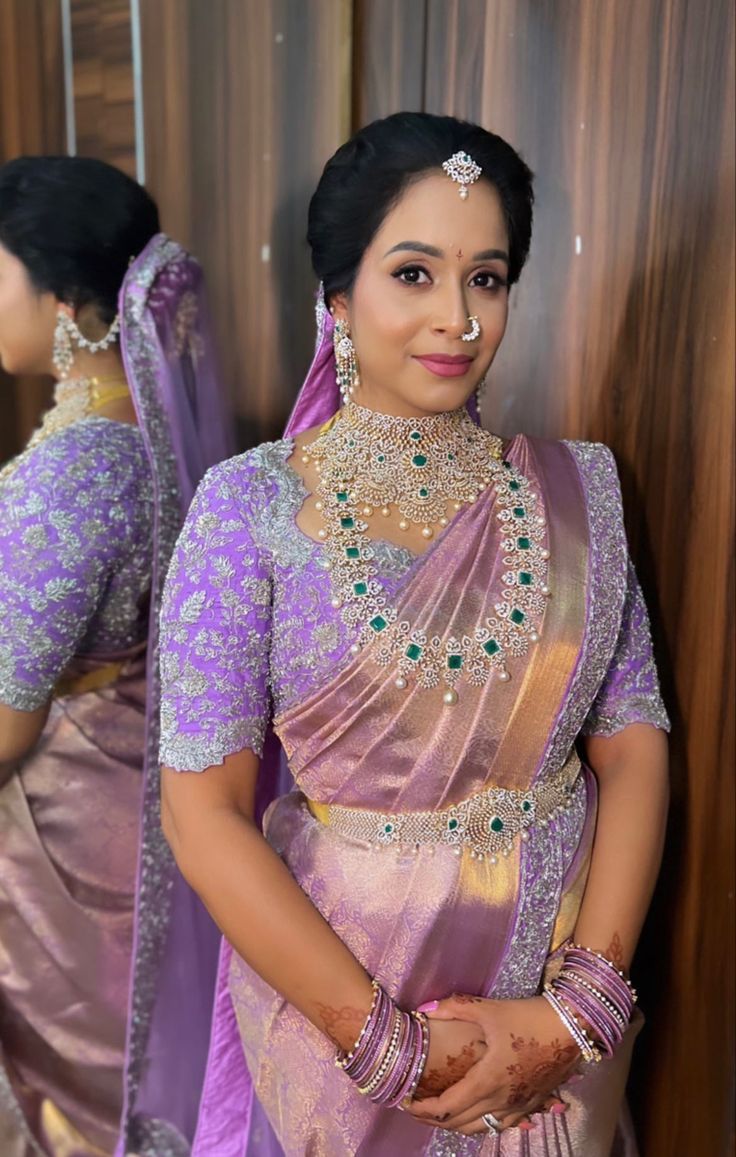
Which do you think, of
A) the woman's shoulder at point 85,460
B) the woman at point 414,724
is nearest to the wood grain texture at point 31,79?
the woman's shoulder at point 85,460

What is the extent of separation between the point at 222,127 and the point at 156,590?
2.96 feet

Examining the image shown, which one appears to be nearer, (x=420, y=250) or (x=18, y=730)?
(x=420, y=250)

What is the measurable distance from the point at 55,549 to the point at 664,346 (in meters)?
0.74

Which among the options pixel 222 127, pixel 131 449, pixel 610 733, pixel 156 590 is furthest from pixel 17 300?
pixel 610 733

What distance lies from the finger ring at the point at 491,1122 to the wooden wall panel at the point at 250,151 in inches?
46.9

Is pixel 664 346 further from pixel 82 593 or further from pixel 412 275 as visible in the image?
pixel 82 593

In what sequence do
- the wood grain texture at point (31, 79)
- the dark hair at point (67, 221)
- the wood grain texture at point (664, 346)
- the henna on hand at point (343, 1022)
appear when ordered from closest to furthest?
the henna on hand at point (343, 1022), the wood grain texture at point (664, 346), the dark hair at point (67, 221), the wood grain texture at point (31, 79)

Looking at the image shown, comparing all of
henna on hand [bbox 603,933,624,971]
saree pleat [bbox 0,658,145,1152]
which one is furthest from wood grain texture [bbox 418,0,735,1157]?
saree pleat [bbox 0,658,145,1152]

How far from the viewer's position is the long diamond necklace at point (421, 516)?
99 centimetres

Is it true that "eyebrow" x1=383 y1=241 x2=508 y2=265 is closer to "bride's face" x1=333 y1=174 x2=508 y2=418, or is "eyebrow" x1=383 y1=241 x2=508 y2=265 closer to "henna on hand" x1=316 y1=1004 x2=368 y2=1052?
"bride's face" x1=333 y1=174 x2=508 y2=418

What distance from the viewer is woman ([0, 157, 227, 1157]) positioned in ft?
4.43

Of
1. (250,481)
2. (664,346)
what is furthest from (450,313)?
(664,346)

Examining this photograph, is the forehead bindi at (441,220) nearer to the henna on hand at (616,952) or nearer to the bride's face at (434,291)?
the bride's face at (434,291)

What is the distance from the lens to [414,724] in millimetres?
995
